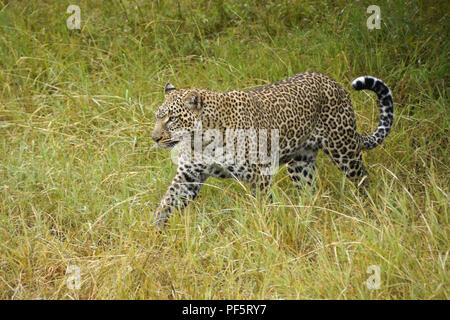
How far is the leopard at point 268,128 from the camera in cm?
525

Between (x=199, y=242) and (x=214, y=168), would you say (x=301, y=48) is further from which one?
(x=199, y=242)

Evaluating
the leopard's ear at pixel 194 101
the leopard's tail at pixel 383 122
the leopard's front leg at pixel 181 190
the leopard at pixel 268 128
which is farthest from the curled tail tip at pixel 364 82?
the leopard's front leg at pixel 181 190

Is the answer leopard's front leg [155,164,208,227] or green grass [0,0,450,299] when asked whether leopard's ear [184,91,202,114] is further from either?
green grass [0,0,450,299]

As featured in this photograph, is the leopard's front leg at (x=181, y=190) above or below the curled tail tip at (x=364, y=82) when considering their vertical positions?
below

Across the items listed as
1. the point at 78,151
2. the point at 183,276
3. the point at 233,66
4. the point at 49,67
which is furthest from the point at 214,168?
the point at 49,67

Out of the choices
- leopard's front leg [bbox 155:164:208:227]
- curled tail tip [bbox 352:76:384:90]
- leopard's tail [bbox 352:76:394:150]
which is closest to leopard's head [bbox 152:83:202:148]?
leopard's front leg [bbox 155:164:208:227]

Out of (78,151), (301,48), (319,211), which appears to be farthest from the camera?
(301,48)

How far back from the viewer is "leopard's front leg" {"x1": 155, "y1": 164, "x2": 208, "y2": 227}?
5293 mm

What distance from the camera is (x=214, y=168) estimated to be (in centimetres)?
532

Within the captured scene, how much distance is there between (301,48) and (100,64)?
2.38 metres

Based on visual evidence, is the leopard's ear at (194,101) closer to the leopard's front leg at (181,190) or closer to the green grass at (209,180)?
the leopard's front leg at (181,190)

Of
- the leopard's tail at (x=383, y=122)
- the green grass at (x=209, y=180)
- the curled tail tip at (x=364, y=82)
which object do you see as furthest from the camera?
the leopard's tail at (x=383, y=122)

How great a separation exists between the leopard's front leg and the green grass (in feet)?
0.52

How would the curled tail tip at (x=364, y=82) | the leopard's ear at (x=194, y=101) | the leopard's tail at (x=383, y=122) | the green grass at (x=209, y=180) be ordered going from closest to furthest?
the green grass at (x=209, y=180), the leopard's ear at (x=194, y=101), the curled tail tip at (x=364, y=82), the leopard's tail at (x=383, y=122)
